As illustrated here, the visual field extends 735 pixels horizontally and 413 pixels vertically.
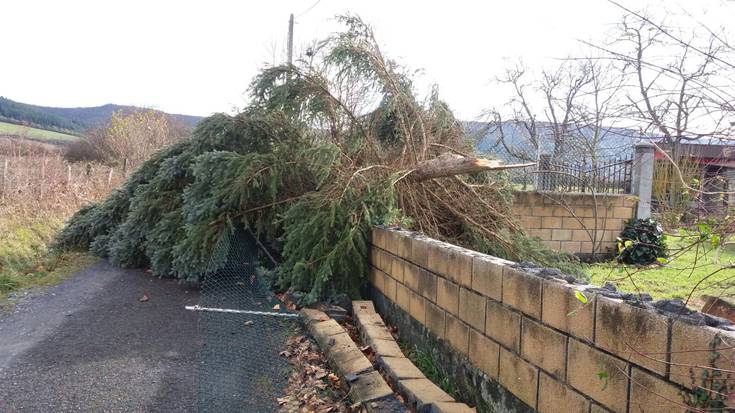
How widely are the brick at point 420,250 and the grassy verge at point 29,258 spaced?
4.89 m

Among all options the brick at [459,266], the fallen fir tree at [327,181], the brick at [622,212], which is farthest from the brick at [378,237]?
the brick at [622,212]

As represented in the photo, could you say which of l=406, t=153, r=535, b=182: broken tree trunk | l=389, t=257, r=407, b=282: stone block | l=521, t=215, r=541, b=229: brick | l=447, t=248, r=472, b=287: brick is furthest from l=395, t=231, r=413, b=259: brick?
l=521, t=215, r=541, b=229: brick

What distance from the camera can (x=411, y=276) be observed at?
455 centimetres

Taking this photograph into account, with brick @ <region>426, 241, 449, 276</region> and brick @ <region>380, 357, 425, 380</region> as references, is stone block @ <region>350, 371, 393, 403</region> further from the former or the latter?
brick @ <region>426, 241, 449, 276</region>

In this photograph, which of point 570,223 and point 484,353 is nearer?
point 484,353

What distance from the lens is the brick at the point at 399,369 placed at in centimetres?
356

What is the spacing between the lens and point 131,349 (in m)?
4.61

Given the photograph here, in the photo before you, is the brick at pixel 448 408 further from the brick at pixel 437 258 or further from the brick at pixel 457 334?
the brick at pixel 437 258

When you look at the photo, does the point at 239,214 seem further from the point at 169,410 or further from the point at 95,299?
the point at 169,410

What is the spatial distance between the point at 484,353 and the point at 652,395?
133 cm

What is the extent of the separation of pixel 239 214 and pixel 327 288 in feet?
5.64

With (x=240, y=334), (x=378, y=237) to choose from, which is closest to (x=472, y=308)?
(x=378, y=237)

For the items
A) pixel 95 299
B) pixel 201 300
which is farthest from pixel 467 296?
pixel 95 299

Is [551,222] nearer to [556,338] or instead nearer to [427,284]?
[427,284]
